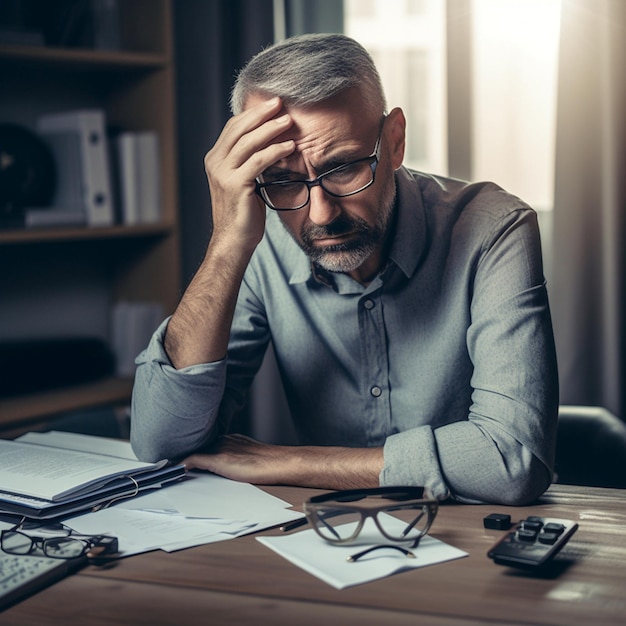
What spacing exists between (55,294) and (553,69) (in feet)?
5.76

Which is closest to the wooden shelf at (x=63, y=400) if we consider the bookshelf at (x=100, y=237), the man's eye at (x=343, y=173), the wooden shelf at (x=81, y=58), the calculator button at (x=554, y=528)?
the bookshelf at (x=100, y=237)

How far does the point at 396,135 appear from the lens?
1.53m

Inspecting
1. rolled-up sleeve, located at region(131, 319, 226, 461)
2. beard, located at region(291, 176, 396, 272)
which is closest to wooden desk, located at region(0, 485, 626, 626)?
rolled-up sleeve, located at region(131, 319, 226, 461)

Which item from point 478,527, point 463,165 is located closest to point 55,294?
point 463,165

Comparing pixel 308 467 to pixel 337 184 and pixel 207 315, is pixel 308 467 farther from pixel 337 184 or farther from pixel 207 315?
pixel 337 184

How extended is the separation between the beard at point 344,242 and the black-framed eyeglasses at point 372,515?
1.67 ft

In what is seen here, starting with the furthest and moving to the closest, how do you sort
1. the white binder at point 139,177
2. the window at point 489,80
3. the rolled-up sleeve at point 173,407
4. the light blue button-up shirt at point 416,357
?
the white binder at point 139,177
the window at point 489,80
the rolled-up sleeve at point 173,407
the light blue button-up shirt at point 416,357

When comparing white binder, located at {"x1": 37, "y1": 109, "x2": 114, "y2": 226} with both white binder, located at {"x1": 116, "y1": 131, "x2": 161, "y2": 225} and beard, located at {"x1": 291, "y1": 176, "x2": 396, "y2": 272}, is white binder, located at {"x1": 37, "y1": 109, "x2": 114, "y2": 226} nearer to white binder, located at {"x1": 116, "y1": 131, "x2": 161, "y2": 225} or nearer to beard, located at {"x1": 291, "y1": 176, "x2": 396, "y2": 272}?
white binder, located at {"x1": 116, "y1": 131, "x2": 161, "y2": 225}

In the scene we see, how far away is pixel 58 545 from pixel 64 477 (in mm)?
199

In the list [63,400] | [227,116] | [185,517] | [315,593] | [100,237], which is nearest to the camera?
[315,593]

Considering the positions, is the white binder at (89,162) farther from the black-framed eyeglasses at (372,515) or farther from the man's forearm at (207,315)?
the black-framed eyeglasses at (372,515)

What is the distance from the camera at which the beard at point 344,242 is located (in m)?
1.45

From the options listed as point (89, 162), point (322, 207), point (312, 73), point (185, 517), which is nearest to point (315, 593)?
point (185, 517)

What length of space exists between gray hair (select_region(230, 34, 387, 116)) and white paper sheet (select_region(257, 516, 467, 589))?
0.70m
